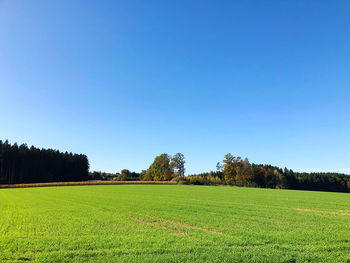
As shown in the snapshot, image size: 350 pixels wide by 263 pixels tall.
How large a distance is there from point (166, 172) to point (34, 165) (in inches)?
2292

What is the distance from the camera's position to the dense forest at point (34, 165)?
86.1m

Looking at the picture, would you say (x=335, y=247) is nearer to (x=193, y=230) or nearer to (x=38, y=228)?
(x=193, y=230)

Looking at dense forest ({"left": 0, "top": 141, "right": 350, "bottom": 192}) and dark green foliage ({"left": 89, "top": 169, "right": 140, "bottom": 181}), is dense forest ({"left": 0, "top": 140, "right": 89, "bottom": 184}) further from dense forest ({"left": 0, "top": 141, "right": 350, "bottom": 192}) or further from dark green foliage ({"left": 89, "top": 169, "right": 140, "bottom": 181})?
dark green foliage ({"left": 89, "top": 169, "right": 140, "bottom": 181})

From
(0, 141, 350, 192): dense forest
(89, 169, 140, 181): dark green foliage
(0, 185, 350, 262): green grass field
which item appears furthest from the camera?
(89, 169, 140, 181): dark green foliage

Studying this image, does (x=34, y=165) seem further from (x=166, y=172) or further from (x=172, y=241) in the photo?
(x=172, y=241)

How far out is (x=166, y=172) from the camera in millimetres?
103875

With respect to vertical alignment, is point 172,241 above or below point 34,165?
below

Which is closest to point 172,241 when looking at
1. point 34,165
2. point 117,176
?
point 34,165

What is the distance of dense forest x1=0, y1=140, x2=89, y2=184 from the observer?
282 ft

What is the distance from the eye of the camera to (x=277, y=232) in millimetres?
11398

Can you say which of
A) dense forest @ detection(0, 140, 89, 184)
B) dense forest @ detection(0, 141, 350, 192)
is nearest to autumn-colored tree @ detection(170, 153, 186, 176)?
dense forest @ detection(0, 141, 350, 192)

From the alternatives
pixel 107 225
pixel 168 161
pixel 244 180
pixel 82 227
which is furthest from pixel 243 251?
pixel 168 161

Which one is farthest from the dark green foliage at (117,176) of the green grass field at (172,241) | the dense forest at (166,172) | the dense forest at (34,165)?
the green grass field at (172,241)

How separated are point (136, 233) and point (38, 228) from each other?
594cm
